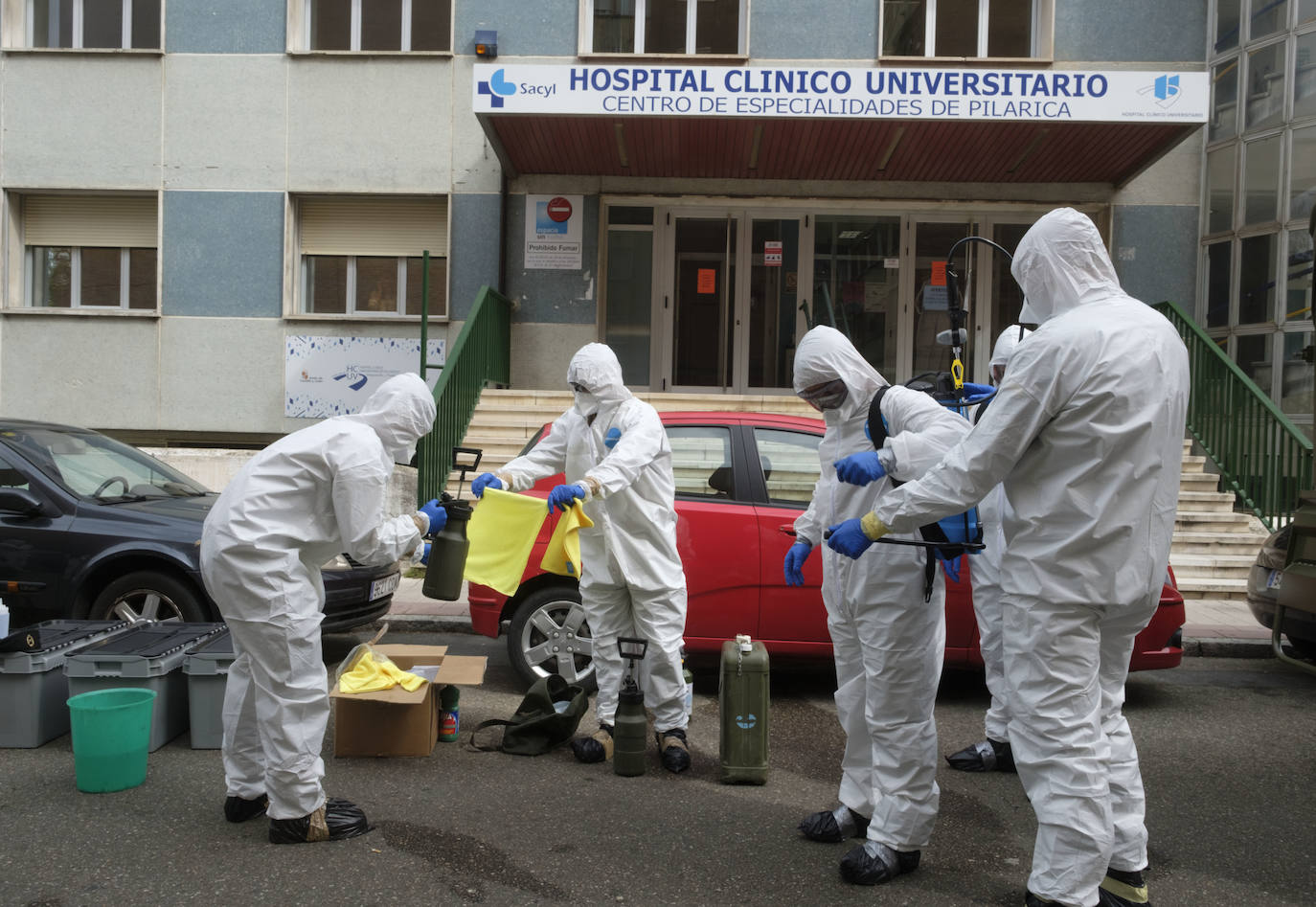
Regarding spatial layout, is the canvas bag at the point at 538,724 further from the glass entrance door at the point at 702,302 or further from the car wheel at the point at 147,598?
the glass entrance door at the point at 702,302

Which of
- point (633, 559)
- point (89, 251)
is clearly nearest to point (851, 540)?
point (633, 559)

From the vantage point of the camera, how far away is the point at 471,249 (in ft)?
41.8

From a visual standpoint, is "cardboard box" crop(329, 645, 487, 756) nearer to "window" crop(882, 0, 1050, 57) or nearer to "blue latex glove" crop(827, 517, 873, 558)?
"blue latex glove" crop(827, 517, 873, 558)

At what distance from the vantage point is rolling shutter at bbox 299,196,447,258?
42.3ft

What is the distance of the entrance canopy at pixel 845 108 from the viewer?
1043 centimetres

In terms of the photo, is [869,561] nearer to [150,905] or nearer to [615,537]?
[615,537]

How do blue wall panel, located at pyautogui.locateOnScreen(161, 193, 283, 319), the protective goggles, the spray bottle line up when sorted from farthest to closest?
blue wall panel, located at pyautogui.locateOnScreen(161, 193, 283, 319) < the spray bottle < the protective goggles

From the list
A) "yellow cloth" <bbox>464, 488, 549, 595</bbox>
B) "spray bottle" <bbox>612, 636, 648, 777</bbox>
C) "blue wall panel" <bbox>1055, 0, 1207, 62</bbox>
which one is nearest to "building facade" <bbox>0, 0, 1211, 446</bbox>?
"blue wall panel" <bbox>1055, 0, 1207, 62</bbox>

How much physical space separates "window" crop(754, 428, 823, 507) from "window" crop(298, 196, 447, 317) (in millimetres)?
7770

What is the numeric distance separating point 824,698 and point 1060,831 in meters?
3.11

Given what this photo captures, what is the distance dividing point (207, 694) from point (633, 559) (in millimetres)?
2074

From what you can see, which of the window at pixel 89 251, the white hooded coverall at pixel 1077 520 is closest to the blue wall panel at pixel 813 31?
the window at pixel 89 251

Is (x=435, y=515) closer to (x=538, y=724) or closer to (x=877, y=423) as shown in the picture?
(x=538, y=724)

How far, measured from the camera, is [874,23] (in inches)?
495
